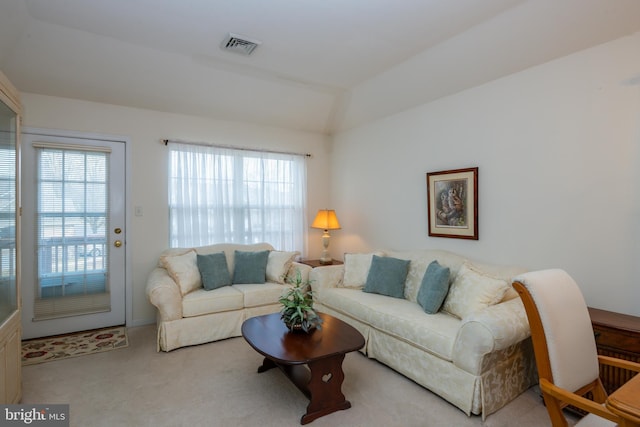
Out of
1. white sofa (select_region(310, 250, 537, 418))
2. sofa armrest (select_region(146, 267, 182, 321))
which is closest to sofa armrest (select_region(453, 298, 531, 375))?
white sofa (select_region(310, 250, 537, 418))

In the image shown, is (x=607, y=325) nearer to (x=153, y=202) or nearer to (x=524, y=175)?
(x=524, y=175)

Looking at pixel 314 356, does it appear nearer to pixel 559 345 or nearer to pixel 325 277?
pixel 559 345

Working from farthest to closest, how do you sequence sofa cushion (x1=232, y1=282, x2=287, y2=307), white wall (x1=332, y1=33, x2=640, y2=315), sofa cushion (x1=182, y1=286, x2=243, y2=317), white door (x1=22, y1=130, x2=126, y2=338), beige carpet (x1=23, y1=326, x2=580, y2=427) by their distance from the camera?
sofa cushion (x1=232, y1=282, x2=287, y2=307) → white door (x1=22, y1=130, x2=126, y2=338) → sofa cushion (x1=182, y1=286, x2=243, y2=317) → white wall (x1=332, y1=33, x2=640, y2=315) → beige carpet (x1=23, y1=326, x2=580, y2=427)

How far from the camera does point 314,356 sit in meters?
2.10

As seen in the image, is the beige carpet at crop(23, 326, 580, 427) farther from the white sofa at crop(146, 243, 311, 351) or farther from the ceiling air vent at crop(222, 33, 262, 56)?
the ceiling air vent at crop(222, 33, 262, 56)

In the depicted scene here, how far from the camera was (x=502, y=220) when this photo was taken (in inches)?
117

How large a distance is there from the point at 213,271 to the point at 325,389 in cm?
195

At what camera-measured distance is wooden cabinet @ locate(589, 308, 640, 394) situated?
1956 mm

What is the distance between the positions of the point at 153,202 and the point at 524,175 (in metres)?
3.83

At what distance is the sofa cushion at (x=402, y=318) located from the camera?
237 cm

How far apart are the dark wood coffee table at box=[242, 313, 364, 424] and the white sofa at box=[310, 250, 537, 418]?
479 mm

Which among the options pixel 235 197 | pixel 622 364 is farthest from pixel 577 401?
pixel 235 197

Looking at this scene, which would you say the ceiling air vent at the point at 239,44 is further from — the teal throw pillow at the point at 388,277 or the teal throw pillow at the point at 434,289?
the teal throw pillow at the point at 434,289

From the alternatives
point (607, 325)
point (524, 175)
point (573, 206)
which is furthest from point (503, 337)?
point (524, 175)
